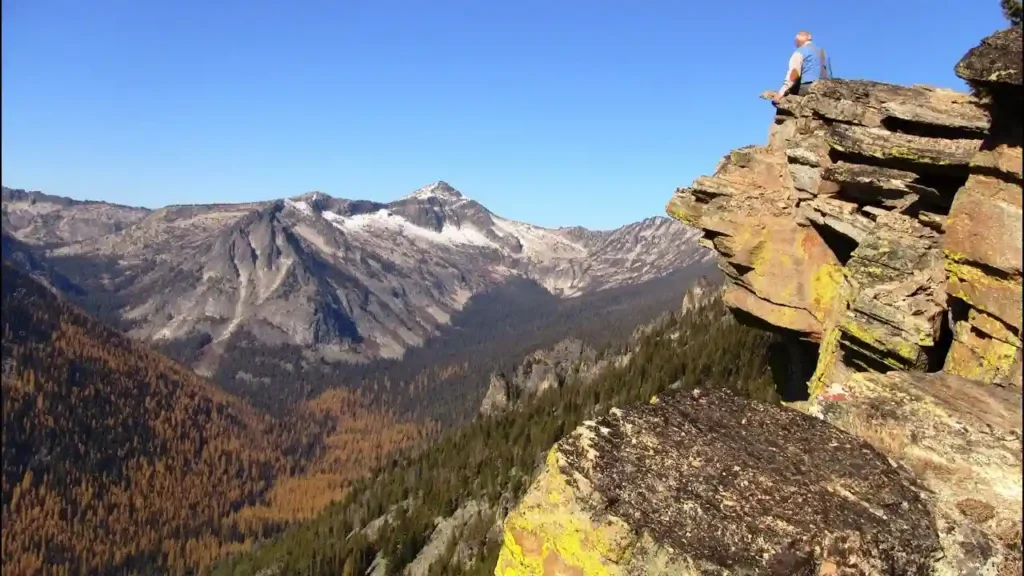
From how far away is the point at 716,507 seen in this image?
14930 mm

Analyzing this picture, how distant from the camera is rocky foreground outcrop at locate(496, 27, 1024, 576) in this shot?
14344 millimetres

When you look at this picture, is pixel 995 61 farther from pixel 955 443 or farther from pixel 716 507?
pixel 716 507

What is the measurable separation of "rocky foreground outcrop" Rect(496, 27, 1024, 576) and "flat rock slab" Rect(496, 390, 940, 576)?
4 cm

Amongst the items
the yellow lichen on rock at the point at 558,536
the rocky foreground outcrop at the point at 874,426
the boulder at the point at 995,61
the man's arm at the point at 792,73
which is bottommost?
the yellow lichen on rock at the point at 558,536

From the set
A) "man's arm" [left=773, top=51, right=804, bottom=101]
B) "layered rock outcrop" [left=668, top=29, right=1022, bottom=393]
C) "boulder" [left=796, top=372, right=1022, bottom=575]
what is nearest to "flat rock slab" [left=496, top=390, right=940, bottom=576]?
"boulder" [left=796, top=372, right=1022, bottom=575]

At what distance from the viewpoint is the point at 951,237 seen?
2244 cm

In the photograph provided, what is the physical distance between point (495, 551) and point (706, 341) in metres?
64.7

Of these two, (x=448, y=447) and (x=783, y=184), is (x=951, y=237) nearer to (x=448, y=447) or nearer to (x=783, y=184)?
(x=783, y=184)

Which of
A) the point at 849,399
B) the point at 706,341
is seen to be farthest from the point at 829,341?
the point at 706,341

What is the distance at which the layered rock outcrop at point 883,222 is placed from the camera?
20922 mm

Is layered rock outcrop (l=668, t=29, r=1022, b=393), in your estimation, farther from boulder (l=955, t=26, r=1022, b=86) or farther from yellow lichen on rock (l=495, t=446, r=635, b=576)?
yellow lichen on rock (l=495, t=446, r=635, b=576)

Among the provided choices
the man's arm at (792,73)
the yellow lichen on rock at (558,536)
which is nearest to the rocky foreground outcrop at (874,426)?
the yellow lichen on rock at (558,536)

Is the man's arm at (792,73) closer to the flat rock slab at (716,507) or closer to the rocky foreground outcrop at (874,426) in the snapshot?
the rocky foreground outcrop at (874,426)

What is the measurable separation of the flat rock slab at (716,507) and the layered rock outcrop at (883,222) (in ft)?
28.9
